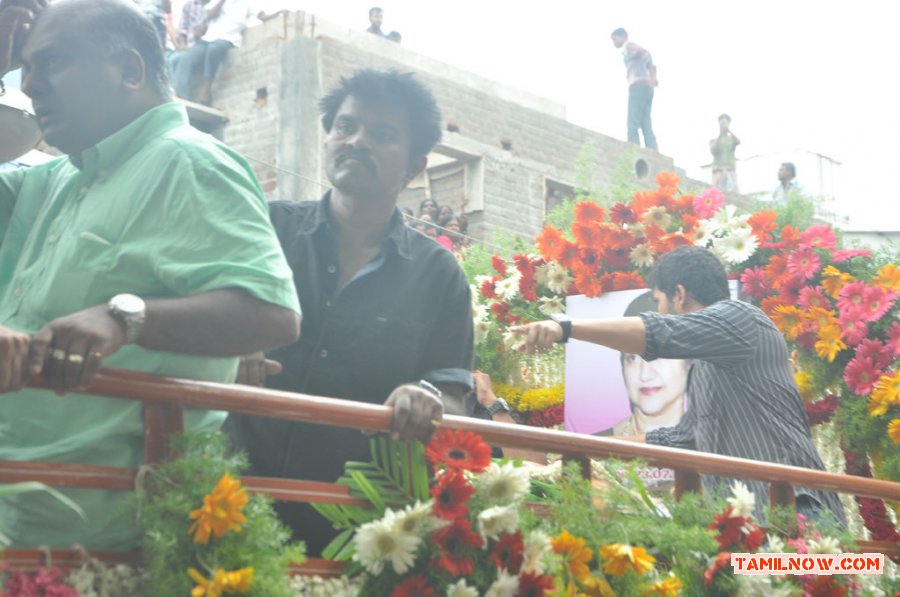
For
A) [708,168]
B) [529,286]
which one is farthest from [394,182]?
[708,168]

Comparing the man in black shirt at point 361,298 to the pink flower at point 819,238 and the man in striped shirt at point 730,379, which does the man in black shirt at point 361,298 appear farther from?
the pink flower at point 819,238

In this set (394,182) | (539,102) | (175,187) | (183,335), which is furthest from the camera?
(539,102)

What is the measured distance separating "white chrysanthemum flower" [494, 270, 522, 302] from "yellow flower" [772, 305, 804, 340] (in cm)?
130

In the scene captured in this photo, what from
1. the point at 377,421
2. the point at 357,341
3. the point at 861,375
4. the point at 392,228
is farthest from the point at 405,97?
the point at 861,375

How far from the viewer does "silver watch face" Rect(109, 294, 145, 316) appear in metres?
2.31

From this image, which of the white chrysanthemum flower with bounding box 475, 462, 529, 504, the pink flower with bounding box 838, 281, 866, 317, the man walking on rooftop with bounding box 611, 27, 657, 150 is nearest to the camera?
the white chrysanthemum flower with bounding box 475, 462, 529, 504

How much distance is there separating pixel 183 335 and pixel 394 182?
162cm

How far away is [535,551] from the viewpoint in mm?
2713

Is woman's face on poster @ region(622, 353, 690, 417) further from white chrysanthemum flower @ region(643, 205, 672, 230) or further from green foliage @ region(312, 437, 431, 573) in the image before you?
green foliage @ region(312, 437, 431, 573)

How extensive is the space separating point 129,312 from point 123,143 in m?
0.55

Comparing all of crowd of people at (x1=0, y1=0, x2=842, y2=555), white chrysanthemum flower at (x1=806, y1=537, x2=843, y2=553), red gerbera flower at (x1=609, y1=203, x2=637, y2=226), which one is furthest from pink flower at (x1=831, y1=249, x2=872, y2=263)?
white chrysanthemum flower at (x1=806, y1=537, x2=843, y2=553)

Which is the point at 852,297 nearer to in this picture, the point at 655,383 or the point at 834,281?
the point at 834,281

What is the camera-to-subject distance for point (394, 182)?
154 inches

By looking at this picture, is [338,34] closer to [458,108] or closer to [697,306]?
[458,108]
